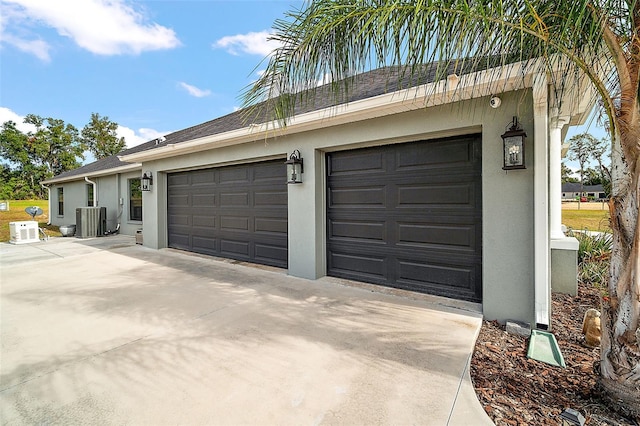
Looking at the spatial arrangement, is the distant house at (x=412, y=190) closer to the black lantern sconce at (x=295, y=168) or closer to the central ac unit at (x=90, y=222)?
the black lantern sconce at (x=295, y=168)

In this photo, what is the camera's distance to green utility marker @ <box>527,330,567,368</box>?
2611mm

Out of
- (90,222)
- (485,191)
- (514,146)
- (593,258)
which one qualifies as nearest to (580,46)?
(514,146)

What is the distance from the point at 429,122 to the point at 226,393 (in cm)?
390

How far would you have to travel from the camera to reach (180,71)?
36.4 feet

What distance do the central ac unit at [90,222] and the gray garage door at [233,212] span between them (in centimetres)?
484

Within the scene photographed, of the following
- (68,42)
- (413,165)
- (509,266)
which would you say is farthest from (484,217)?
(68,42)

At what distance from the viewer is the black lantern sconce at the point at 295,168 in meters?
5.26

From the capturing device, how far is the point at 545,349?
111 inches

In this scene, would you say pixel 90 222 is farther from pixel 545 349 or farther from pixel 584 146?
pixel 584 146

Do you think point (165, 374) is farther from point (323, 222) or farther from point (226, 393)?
point (323, 222)

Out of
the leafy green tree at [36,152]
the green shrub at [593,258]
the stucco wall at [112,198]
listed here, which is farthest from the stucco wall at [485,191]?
the leafy green tree at [36,152]

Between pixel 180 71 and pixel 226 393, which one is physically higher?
pixel 180 71

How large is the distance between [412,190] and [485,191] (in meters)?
1.06

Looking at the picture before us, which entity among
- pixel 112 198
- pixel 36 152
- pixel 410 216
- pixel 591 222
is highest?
pixel 36 152
